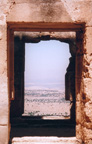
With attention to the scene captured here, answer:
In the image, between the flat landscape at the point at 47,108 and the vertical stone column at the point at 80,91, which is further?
the flat landscape at the point at 47,108

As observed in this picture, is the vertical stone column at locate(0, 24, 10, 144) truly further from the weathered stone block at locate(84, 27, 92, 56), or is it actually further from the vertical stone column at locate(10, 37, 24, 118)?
the vertical stone column at locate(10, 37, 24, 118)

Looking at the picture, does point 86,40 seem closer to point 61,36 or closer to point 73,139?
point 73,139

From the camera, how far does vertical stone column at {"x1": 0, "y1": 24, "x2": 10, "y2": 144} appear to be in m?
4.04

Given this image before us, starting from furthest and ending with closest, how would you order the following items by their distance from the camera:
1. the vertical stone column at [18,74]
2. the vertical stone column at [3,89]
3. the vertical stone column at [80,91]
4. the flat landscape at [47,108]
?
the flat landscape at [47,108], the vertical stone column at [18,74], the vertical stone column at [80,91], the vertical stone column at [3,89]

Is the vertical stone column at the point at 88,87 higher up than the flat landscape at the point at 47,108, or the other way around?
the vertical stone column at the point at 88,87

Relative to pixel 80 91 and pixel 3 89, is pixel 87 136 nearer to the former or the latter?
pixel 80 91

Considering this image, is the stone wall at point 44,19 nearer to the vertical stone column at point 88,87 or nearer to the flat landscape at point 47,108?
the vertical stone column at point 88,87

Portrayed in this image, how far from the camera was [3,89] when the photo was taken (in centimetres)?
406

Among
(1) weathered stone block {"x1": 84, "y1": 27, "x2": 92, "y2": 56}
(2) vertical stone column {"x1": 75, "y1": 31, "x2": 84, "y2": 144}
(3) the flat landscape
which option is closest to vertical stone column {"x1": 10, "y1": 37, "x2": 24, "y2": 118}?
(3) the flat landscape

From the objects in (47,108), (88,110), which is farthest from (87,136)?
(47,108)

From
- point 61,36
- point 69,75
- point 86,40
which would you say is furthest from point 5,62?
point 69,75

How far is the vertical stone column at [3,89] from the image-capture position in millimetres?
4043

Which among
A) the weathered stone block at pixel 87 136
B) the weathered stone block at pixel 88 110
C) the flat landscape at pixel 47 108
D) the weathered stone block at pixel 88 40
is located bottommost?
the flat landscape at pixel 47 108

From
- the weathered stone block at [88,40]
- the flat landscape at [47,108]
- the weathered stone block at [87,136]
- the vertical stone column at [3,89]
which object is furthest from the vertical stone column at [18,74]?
the weathered stone block at [88,40]
